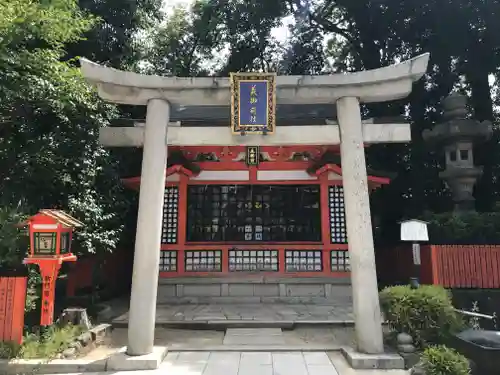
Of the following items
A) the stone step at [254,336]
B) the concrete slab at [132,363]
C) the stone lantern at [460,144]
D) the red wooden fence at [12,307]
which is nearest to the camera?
the concrete slab at [132,363]

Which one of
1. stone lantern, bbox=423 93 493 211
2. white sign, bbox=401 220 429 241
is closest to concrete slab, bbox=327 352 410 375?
white sign, bbox=401 220 429 241

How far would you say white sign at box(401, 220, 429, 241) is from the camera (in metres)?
7.91

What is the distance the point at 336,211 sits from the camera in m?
11.2

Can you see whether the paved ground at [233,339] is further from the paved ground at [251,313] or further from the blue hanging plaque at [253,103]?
the blue hanging plaque at [253,103]

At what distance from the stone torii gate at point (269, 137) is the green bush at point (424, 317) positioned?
652 millimetres

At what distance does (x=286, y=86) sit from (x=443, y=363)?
5124 millimetres

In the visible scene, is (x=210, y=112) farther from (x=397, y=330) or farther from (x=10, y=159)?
(x=397, y=330)

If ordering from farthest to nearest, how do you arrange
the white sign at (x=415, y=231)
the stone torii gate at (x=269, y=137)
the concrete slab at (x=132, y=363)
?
A: the white sign at (x=415, y=231), the stone torii gate at (x=269, y=137), the concrete slab at (x=132, y=363)

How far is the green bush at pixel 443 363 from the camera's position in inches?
194

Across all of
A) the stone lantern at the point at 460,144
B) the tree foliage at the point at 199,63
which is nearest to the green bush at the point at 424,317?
the tree foliage at the point at 199,63

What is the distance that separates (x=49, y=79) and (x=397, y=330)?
811 centimetres

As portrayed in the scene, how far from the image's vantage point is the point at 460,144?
12.9 metres

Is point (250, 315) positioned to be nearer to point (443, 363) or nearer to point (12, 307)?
point (443, 363)

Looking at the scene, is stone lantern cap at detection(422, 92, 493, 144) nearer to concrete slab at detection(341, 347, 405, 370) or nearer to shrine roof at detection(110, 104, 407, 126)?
shrine roof at detection(110, 104, 407, 126)
